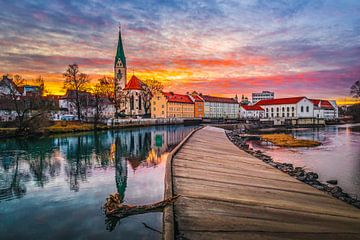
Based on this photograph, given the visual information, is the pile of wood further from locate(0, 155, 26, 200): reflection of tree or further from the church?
the church

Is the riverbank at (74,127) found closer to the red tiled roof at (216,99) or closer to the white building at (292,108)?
the red tiled roof at (216,99)

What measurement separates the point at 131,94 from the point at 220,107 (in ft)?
143

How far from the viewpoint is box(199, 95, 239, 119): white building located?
117750mm

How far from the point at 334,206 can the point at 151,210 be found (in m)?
6.12

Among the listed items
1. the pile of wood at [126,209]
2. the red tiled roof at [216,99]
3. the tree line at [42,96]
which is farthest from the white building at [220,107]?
the pile of wood at [126,209]

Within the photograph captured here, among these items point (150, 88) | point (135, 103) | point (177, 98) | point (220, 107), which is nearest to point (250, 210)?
point (150, 88)

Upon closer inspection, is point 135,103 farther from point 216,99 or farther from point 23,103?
point 23,103

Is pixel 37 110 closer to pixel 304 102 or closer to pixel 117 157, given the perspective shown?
pixel 117 157

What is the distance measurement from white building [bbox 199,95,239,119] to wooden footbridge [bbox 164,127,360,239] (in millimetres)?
103525

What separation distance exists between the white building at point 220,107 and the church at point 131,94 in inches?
1180

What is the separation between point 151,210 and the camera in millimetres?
8758

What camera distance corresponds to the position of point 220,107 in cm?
12319

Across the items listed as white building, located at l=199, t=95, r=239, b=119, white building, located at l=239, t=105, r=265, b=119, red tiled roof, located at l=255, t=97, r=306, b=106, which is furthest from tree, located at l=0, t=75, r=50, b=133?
red tiled roof, located at l=255, t=97, r=306, b=106

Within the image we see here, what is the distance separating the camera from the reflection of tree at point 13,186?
11.9 m
